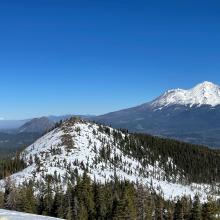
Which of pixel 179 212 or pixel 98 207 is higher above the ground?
pixel 98 207

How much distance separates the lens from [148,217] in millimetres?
127750

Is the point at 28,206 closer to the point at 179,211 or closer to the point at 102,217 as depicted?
the point at 102,217

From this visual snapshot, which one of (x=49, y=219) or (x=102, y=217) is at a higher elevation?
(x=49, y=219)

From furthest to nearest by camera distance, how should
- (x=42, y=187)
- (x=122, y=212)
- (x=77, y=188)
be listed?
(x=42, y=187) → (x=77, y=188) → (x=122, y=212)

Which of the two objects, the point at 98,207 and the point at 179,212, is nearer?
the point at 179,212

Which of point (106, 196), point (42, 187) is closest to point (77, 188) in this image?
point (106, 196)

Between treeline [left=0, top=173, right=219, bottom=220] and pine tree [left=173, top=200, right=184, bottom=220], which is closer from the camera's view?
treeline [left=0, top=173, right=219, bottom=220]

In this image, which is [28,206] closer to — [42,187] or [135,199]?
[135,199]

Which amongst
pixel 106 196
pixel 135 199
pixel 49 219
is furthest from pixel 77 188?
pixel 49 219

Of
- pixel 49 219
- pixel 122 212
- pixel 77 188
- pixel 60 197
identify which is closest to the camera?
pixel 49 219

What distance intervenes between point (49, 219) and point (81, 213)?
9439 cm

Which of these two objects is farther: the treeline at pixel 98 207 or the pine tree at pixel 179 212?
the pine tree at pixel 179 212

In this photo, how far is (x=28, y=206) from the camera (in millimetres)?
128250

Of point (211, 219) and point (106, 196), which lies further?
point (106, 196)
